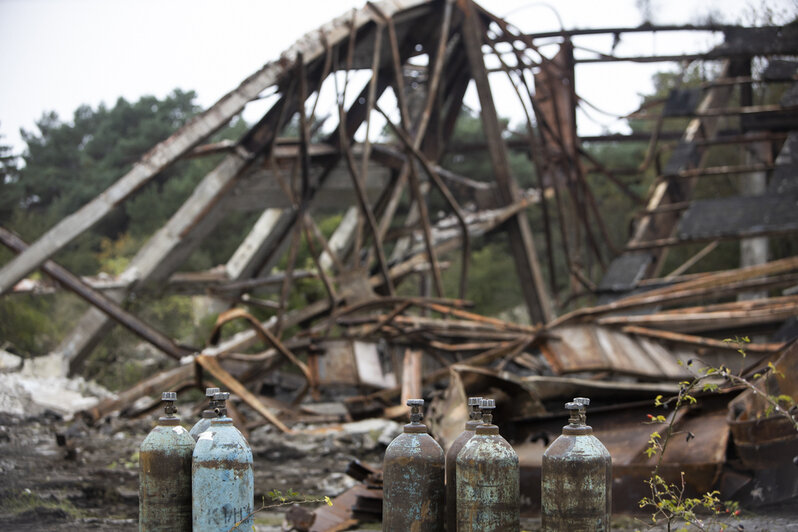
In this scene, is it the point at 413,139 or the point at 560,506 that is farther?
the point at 413,139

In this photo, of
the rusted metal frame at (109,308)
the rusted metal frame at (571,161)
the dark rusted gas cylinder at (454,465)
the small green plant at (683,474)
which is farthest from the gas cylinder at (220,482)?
the rusted metal frame at (571,161)

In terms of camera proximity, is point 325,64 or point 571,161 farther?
point 571,161

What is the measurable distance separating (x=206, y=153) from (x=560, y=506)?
666 cm

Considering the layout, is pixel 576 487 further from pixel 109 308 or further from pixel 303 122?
pixel 109 308

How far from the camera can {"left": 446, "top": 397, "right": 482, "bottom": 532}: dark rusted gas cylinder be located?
9.23 ft

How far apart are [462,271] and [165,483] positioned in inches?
266

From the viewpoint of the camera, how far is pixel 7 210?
1109 centimetres

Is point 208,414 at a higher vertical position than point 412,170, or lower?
→ lower

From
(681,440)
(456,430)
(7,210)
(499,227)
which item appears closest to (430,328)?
(456,430)

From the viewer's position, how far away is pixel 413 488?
108 inches

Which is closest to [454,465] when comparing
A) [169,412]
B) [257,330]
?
[169,412]

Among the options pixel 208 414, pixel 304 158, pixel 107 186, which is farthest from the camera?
pixel 107 186

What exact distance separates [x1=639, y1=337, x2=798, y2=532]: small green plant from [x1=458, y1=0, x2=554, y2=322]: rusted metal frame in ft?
17.6

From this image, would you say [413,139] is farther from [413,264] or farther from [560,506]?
[560,506]
